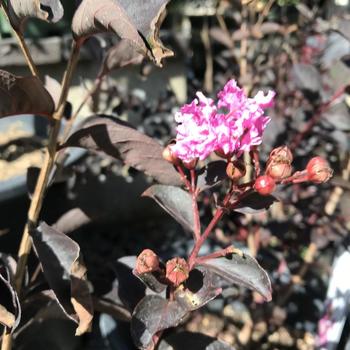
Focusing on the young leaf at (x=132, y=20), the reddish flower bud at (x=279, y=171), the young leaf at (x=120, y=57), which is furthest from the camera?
the young leaf at (x=120, y=57)

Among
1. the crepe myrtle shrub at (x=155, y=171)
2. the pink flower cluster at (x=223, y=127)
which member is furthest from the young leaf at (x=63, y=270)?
the pink flower cluster at (x=223, y=127)

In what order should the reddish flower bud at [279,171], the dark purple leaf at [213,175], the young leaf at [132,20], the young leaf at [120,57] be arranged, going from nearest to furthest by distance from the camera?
the young leaf at [132,20]
the reddish flower bud at [279,171]
the dark purple leaf at [213,175]
the young leaf at [120,57]

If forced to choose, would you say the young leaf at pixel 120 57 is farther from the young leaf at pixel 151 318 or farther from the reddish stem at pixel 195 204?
the young leaf at pixel 151 318

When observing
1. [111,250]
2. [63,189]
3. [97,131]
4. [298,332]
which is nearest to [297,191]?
[298,332]

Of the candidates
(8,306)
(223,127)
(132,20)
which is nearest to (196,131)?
(223,127)

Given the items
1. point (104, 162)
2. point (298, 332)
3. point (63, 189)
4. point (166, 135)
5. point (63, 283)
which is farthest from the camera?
point (104, 162)

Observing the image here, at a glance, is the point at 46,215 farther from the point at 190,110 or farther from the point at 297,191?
the point at 190,110
